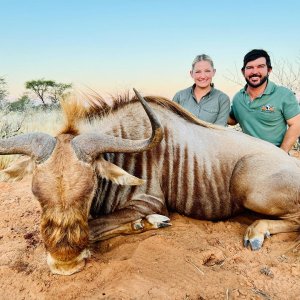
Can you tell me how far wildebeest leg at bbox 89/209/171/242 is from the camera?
3967 millimetres

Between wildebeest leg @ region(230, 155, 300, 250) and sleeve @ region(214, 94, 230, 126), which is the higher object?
sleeve @ region(214, 94, 230, 126)

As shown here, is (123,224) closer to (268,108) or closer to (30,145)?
(30,145)

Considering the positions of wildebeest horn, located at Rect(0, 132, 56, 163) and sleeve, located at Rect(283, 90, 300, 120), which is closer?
wildebeest horn, located at Rect(0, 132, 56, 163)

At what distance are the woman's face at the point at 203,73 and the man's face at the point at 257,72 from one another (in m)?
0.61

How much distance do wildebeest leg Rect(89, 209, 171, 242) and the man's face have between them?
9.82ft

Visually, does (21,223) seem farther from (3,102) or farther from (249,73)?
(3,102)

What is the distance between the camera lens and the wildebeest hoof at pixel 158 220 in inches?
163

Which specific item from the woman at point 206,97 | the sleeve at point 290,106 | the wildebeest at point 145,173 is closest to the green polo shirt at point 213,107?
the woman at point 206,97

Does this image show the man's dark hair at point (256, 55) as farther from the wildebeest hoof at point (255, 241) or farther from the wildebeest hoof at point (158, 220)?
the wildebeest hoof at point (158, 220)

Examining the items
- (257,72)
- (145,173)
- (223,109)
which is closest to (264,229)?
(145,173)

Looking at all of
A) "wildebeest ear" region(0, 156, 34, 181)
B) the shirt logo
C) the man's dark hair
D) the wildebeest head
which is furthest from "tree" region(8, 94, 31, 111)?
the wildebeest head

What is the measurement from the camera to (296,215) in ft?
13.6

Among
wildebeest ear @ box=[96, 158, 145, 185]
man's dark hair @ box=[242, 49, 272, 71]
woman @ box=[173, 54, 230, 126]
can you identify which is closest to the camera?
wildebeest ear @ box=[96, 158, 145, 185]

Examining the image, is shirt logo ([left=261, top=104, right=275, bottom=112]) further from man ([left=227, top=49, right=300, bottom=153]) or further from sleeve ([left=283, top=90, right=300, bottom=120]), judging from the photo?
sleeve ([left=283, top=90, right=300, bottom=120])
